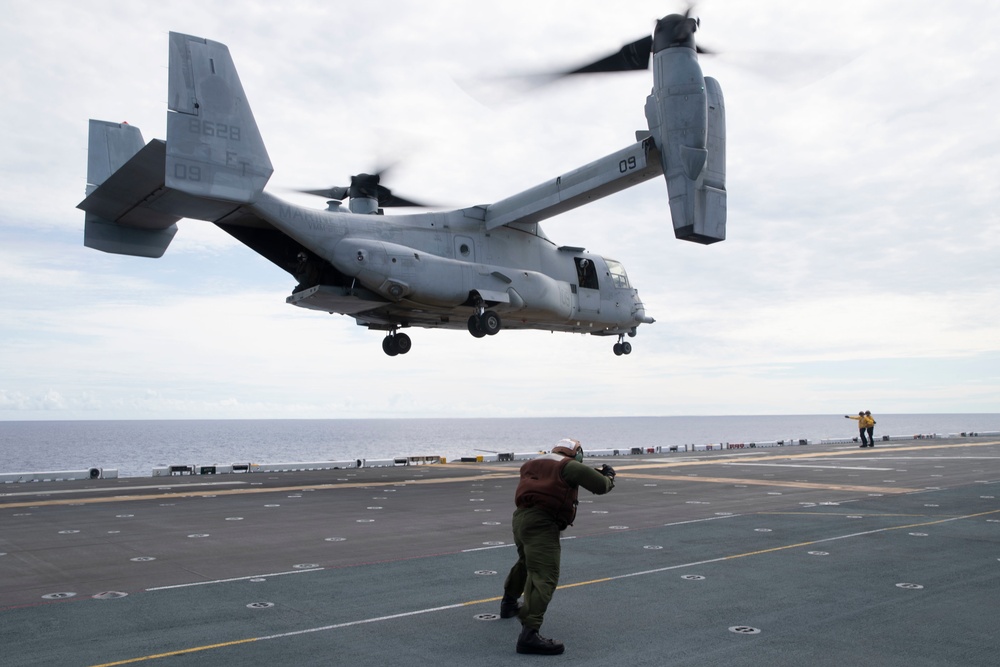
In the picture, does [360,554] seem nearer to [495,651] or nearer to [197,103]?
[495,651]

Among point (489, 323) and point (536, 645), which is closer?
point (536, 645)

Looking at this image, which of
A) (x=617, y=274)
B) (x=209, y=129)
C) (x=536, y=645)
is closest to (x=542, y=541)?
(x=536, y=645)

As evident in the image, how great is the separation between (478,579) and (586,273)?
19296 millimetres

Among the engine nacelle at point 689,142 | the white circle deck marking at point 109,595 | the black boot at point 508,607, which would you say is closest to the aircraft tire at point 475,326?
the engine nacelle at point 689,142

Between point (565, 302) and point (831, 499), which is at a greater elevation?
point (565, 302)

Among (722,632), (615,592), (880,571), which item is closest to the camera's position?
(722,632)

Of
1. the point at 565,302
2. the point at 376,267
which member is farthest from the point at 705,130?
the point at 376,267

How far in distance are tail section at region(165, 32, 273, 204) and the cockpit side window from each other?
11.9m

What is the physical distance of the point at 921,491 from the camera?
18625 mm

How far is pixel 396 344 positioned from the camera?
90.5 feet

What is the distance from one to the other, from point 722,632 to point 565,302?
64.8ft

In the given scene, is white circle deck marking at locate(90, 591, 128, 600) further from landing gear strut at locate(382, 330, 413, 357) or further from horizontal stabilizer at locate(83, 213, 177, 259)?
landing gear strut at locate(382, 330, 413, 357)

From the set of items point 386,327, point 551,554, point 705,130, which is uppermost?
point 705,130

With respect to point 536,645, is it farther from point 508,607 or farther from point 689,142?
point 689,142
